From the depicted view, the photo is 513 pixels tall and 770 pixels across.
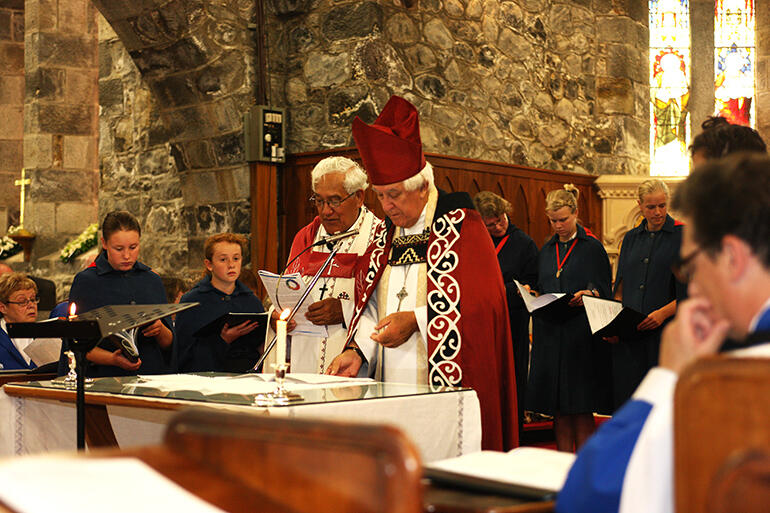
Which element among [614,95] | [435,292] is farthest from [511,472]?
[614,95]

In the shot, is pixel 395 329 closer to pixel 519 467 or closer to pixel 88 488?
pixel 519 467

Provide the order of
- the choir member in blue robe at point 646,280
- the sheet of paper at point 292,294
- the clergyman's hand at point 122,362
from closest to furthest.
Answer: the sheet of paper at point 292,294
the clergyman's hand at point 122,362
the choir member in blue robe at point 646,280

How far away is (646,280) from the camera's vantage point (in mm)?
5293

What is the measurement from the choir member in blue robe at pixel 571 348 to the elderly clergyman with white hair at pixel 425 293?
1.67 meters

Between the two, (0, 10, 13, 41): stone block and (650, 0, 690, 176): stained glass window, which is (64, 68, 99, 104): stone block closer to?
(0, 10, 13, 41): stone block

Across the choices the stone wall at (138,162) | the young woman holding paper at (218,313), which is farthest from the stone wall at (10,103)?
the young woman holding paper at (218,313)

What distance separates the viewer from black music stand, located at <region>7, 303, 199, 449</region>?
2902mm

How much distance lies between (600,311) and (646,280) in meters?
0.67

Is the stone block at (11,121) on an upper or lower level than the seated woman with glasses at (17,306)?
upper

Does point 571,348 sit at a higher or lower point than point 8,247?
lower

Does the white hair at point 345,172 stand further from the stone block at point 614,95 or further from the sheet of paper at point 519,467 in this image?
the stone block at point 614,95

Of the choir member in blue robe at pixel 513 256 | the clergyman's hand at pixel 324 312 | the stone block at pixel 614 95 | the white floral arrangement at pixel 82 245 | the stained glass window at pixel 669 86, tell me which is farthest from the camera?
the white floral arrangement at pixel 82 245

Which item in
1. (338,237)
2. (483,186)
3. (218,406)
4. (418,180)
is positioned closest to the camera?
(218,406)

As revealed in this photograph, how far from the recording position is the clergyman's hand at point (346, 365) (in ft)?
12.5
